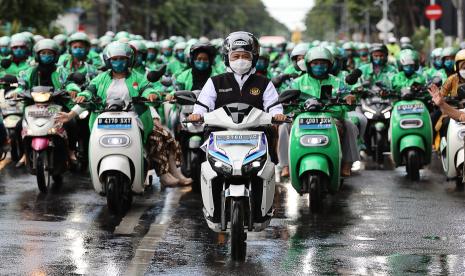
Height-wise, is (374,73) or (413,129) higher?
(374,73)

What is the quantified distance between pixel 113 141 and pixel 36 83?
281 cm

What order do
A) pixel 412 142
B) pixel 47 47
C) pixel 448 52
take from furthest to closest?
pixel 448 52 < pixel 412 142 < pixel 47 47

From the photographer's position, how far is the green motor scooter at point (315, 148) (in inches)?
470

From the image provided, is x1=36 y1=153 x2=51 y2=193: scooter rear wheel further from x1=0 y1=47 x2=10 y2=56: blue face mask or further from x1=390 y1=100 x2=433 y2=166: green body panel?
x1=0 y1=47 x2=10 y2=56: blue face mask

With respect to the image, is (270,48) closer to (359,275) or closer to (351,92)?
(351,92)

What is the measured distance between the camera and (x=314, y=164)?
39.2 ft

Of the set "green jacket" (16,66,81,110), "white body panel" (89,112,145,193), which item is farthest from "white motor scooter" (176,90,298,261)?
"green jacket" (16,66,81,110)

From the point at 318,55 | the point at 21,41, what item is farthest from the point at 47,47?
the point at 21,41

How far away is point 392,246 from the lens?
9758mm

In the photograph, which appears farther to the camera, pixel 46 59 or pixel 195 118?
pixel 46 59

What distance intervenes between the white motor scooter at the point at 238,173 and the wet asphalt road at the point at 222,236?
0.28 metres

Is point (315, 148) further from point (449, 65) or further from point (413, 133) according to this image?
point (449, 65)

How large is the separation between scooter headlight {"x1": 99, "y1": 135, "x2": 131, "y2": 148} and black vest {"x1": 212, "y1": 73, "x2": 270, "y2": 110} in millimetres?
2070

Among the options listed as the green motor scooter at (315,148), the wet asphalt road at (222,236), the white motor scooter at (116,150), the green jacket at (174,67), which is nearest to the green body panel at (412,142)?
the wet asphalt road at (222,236)
